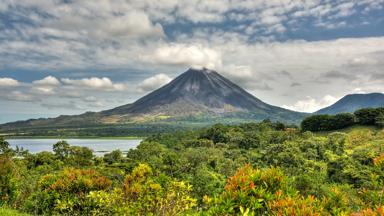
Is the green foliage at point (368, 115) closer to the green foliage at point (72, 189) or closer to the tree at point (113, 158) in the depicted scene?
the tree at point (113, 158)

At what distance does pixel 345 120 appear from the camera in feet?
263

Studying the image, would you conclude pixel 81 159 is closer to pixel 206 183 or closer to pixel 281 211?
pixel 206 183

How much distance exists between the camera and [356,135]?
71000 mm

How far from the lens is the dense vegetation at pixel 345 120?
243ft

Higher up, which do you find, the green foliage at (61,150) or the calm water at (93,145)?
the green foliage at (61,150)

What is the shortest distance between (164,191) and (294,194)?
10.8 ft

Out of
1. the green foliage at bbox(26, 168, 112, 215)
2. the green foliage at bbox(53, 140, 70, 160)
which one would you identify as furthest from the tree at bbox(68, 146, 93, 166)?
the green foliage at bbox(26, 168, 112, 215)

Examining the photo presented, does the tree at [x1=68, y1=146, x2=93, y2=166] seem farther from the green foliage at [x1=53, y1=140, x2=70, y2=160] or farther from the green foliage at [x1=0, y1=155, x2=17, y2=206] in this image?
the green foliage at [x1=0, y1=155, x2=17, y2=206]

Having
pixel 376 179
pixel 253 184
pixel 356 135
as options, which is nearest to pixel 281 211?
pixel 253 184

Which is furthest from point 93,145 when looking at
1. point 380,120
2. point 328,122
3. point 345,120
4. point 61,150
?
point 380,120

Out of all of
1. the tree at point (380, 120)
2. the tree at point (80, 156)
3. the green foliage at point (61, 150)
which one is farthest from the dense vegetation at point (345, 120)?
the green foliage at point (61, 150)

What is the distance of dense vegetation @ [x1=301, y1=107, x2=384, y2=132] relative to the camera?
7394 cm

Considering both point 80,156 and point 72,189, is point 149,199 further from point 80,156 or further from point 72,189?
point 80,156

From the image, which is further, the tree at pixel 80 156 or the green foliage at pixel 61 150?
the green foliage at pixel 61 150
